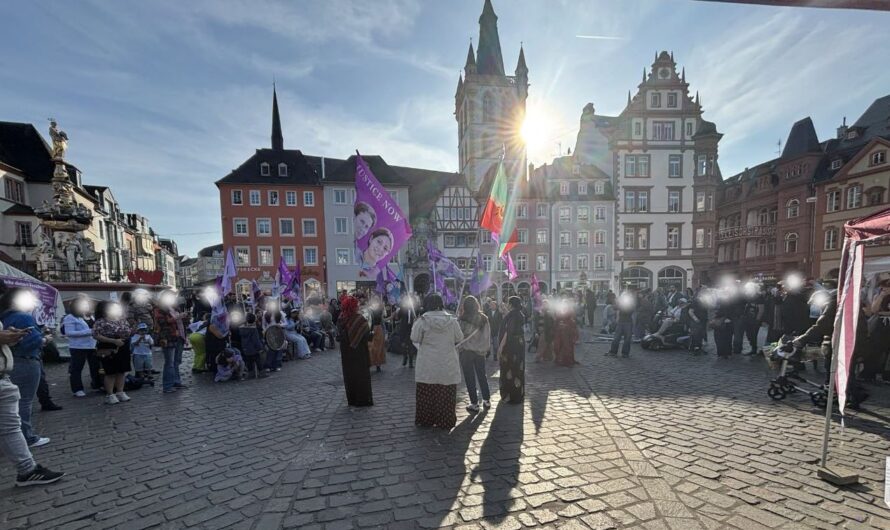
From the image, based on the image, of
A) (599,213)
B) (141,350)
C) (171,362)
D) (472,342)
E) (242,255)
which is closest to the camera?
(472,342)

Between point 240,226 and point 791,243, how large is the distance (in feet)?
172

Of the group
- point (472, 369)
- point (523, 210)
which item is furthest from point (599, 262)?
point (472, 369)

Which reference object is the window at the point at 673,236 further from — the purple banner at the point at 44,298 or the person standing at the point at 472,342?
the purple banner at the point at 44,298

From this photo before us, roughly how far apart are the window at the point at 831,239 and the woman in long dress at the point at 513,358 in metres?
38.5

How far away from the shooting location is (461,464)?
13.1ft

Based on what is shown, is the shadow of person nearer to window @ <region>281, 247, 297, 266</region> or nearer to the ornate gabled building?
the ornate gabled building

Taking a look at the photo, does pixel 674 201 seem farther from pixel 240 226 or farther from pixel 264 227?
pixel 240 226

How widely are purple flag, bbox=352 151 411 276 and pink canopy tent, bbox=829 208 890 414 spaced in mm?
6655

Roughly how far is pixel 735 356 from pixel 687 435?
6.96 metres

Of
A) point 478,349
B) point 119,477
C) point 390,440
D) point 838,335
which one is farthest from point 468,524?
point 838,335

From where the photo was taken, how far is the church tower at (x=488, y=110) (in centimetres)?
4609

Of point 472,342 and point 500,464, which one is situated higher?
Result: point 472,342

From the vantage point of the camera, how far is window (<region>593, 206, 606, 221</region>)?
36156 millimetres

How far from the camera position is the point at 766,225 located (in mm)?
35875
